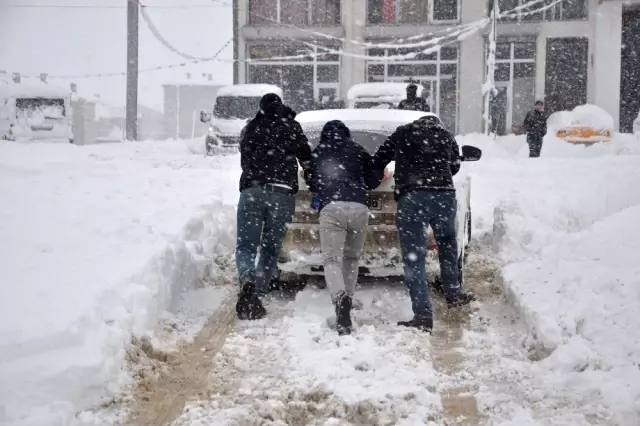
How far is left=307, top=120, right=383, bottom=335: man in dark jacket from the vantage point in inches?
226

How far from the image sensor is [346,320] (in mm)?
5480

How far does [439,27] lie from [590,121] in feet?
36.6

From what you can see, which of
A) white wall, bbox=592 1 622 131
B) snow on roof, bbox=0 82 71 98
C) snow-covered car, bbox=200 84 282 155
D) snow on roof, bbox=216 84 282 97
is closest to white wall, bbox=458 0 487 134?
white wall, bbox=592 1 622 131

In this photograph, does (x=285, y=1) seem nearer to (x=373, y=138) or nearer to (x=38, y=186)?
(x=38, y=186)

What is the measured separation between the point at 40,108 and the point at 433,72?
15.3 meters

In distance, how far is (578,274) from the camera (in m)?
6.10

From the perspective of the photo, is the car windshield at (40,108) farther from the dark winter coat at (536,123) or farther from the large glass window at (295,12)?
the dark winter coat at (536,123)

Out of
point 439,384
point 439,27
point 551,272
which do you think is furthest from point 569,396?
point 439,27

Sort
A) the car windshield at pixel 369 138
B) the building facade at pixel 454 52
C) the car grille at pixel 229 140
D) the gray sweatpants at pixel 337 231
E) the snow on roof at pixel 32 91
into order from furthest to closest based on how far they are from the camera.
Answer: the building facade at pixel 454 52 < the snow on roof at pixel 32 91 < the car grille at pixel 229 140 < the car windshield at pixel 369 138 < the gray sweatpants at pixel 337 231

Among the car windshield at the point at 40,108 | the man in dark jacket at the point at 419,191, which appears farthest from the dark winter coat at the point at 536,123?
the car windshield at the point at 40,108

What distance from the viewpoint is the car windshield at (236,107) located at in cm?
2141

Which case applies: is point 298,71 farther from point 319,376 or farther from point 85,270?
point 319,376

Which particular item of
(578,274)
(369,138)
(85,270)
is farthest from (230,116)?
(578,274)

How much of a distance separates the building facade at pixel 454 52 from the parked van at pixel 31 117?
27.1ft
